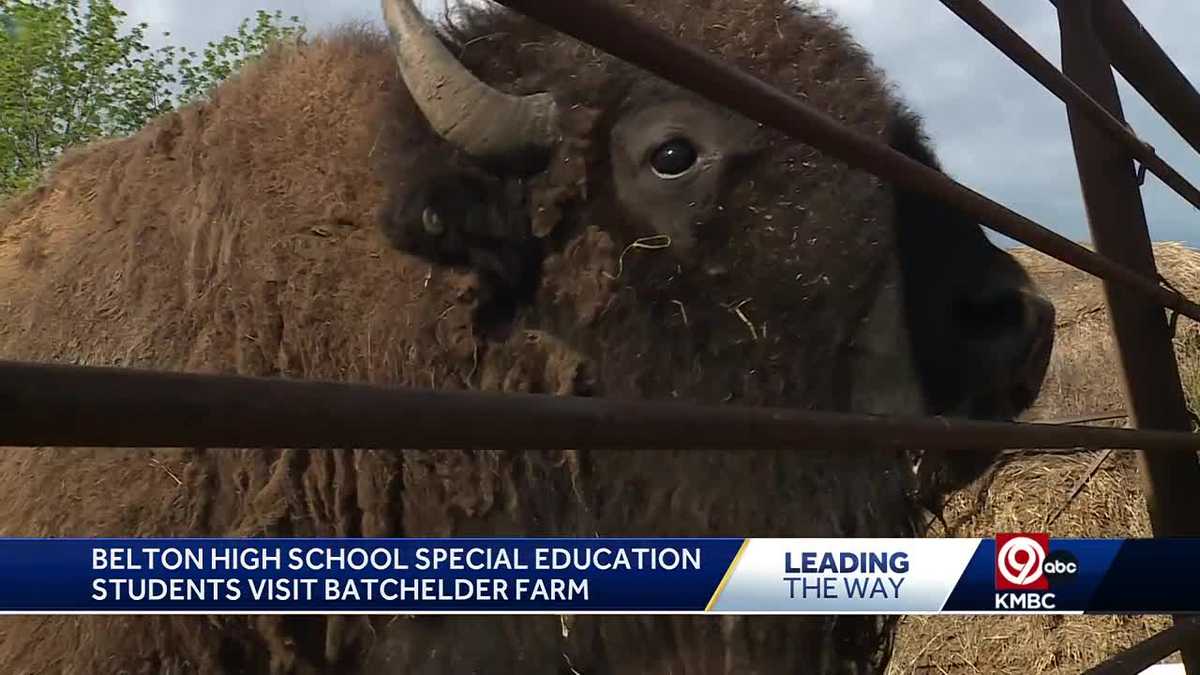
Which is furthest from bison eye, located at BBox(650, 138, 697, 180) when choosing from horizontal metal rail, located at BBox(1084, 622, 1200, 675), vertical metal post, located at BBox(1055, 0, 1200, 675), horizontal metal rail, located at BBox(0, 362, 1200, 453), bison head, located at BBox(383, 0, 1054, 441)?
horizontal metal rail, located at BBox(0, 362, 1200, 453)

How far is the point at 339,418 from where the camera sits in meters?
0.64

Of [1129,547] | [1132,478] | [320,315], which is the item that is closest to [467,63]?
[320,315]

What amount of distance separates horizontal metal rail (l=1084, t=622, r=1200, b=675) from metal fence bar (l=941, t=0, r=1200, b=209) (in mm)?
827

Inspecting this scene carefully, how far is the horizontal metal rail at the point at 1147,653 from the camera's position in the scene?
→ 1.43 metres

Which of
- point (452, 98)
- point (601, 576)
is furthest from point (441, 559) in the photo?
point (452, 98)

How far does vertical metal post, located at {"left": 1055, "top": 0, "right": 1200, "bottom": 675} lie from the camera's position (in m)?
2.26

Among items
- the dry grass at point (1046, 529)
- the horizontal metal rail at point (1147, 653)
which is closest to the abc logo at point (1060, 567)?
the horizontal metal rail at point (1147, 653)

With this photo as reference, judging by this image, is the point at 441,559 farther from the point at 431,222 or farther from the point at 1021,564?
the point at 1021,564

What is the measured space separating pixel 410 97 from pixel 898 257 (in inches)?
46.9

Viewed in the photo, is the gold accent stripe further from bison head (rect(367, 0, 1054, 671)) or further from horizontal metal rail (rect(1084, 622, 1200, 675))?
horizontal metal rail (rect(1084, 622, 1200, 675))

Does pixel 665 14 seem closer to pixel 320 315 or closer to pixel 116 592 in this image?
pixel 320 315

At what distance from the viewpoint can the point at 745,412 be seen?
0.95 metres

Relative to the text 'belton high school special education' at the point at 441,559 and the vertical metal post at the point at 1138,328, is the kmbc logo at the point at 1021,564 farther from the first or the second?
the text 'belton high school special education' at the point at 441,559

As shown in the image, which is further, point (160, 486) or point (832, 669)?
point (832, 669)
